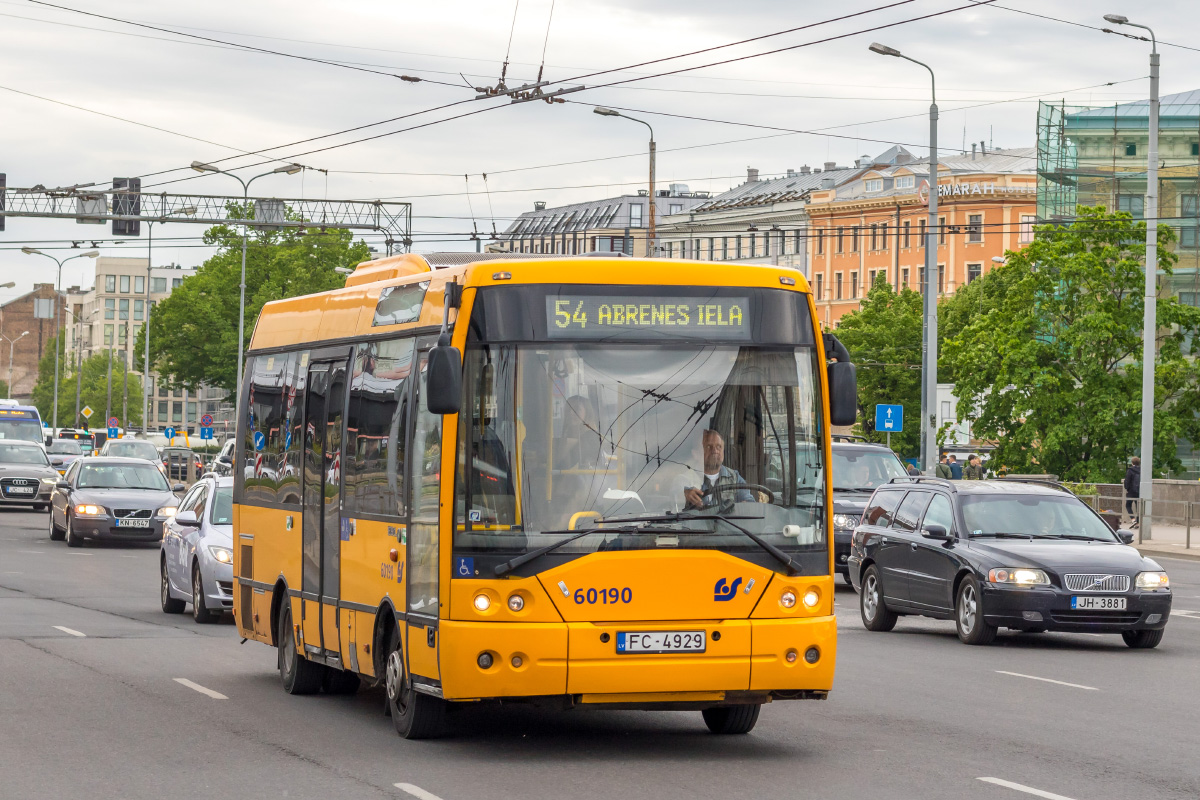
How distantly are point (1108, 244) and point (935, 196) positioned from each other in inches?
341

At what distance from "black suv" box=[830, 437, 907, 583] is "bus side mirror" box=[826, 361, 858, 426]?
50.2ft

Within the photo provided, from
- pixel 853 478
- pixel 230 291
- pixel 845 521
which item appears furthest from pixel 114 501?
pixel 230 291

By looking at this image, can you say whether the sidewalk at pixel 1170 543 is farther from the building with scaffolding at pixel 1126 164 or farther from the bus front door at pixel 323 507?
the bus front door at pixel 323 507

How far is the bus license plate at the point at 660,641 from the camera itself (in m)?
10.4

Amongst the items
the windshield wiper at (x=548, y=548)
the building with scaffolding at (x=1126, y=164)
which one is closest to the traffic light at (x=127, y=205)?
the building with scaffolding at (x=1126, y=164)

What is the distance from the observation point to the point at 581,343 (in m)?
10.7

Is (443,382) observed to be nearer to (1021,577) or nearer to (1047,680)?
(1047,680)

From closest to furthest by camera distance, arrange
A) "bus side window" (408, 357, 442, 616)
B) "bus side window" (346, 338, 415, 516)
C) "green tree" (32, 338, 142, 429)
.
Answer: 1. "bus side window" (408, 357, 442, 616)
2. "bus side window" (346, 338, 415, 516)
3. "green tree" (32, 338, 142, 429)

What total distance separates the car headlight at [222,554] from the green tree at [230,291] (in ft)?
240

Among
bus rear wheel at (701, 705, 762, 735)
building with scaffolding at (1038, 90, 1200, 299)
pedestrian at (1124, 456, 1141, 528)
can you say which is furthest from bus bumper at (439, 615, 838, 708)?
building with scaffolding at (1038, 90, 1200, 299)

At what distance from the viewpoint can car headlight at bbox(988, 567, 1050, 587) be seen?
1781cm

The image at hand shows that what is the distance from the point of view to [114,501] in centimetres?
3366

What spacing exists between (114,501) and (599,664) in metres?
24.7

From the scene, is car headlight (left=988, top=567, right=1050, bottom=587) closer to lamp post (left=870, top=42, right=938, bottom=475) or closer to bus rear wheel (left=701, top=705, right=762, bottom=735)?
bus rear wheel (left=701, top=705, right=762, bottom=735)
